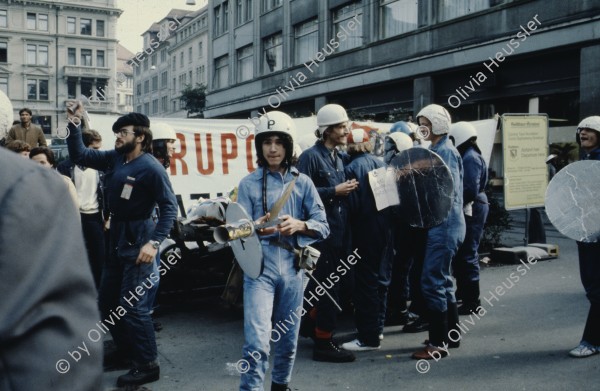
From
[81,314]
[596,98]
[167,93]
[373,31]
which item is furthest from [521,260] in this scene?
[167,93]

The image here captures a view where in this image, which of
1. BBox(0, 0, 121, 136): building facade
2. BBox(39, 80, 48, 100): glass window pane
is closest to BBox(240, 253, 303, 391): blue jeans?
BBox(0, 0, 121, 136): building facade

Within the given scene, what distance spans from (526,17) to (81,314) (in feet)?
61.6

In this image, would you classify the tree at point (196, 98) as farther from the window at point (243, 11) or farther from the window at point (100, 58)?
the window at point (100, 58)

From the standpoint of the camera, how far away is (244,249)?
3.71m

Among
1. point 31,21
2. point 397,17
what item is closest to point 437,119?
point 397,17

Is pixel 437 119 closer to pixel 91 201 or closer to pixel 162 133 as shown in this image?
pixel 162 133

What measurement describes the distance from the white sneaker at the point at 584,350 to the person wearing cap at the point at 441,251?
994 millimetres

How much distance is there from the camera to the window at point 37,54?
65938 millimetres

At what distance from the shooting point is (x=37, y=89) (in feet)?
211

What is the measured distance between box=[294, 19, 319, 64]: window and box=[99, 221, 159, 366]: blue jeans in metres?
25.9

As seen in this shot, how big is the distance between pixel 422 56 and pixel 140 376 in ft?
63.0

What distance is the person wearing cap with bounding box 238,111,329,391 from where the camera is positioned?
143 inches

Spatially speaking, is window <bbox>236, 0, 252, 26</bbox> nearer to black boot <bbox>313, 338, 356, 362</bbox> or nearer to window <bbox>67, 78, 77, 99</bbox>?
black boot <bbox>313, 338, 356, 362</bbox>

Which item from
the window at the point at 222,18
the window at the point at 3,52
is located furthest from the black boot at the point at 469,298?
the window at the point at 3,52
